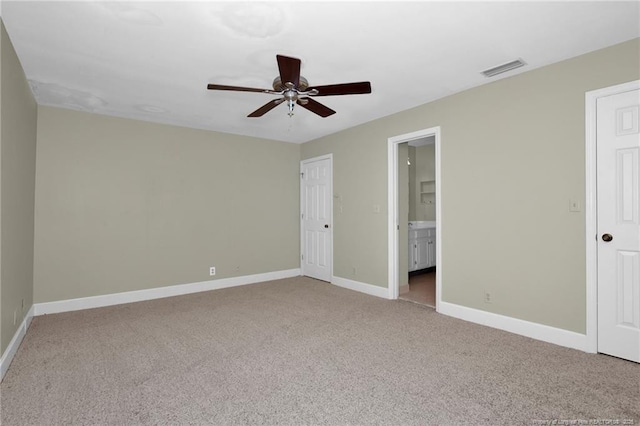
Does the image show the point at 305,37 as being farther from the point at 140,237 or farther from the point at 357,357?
the point at 140,237

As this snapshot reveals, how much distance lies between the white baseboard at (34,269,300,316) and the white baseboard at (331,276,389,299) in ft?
3.69

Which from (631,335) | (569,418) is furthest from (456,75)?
(569,418)

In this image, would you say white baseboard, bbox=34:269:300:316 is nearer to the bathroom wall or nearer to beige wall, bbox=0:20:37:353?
beige wall, bbox=0:20:37:353

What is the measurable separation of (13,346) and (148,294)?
1900 mm

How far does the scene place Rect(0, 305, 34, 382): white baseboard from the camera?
2.38 meters

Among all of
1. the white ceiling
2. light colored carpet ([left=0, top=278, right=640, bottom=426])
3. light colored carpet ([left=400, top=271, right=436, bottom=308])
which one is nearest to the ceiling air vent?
the white ceiling

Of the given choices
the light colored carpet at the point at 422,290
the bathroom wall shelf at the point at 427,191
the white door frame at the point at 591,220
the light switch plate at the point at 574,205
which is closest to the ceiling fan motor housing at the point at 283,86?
the white door frame at the point at 591,220

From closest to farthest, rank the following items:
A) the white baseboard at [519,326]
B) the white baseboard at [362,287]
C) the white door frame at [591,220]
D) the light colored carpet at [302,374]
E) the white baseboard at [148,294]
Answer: the light colored carpet at [302,374] → the white door frame at [591,220] → the white baseboard at [519,326] → the white baseboard at [148,294] → the white baseboard at [362,287]

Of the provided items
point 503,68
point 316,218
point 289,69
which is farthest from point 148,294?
point 503,68

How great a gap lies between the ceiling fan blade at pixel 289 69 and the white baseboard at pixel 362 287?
A: 3.14 meters

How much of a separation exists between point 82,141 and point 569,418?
18.0 ft

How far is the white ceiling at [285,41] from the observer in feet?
7.07

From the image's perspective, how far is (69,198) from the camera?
4.11 metres

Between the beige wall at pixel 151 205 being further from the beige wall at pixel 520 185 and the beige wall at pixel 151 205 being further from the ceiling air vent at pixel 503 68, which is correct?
the ceiling air vent at pixel 503 68
